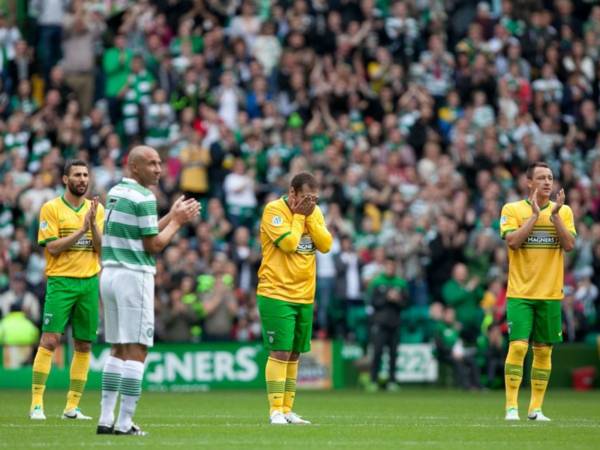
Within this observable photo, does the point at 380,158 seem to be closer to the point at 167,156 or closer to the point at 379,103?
the point at 379,103

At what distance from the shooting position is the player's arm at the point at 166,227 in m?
12.8

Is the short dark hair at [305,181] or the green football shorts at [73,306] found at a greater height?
the short dark hair at [305,181]

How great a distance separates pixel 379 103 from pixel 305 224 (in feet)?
52.9

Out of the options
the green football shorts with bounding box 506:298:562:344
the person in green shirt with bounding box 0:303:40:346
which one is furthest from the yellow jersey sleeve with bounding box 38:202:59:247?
the person in green shirt with bounding box 0:303:40:346

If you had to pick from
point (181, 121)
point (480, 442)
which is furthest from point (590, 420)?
point (181, 121)

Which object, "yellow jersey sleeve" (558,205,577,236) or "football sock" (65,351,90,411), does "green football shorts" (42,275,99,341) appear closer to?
"football sock" (65,351,90,411)

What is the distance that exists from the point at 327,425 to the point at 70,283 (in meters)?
3.52

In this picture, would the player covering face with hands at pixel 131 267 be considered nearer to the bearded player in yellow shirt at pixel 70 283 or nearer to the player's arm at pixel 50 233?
the bearded player in yellow shirt at pixel 70 283

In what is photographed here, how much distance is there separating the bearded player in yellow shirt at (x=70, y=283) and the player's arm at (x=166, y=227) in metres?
3.39

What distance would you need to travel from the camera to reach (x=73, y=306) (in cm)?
1667

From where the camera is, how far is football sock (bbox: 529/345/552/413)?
1652 centimetres

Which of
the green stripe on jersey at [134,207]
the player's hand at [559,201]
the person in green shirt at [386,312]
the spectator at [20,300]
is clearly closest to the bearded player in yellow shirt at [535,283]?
the player's hand at [559,201]

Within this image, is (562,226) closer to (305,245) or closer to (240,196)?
(305,245)

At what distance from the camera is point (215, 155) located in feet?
95.0
